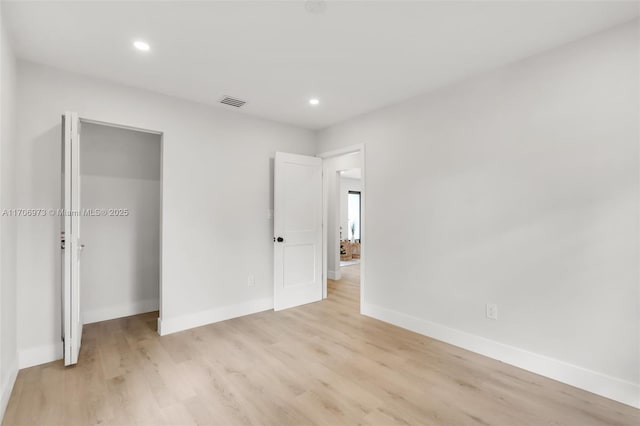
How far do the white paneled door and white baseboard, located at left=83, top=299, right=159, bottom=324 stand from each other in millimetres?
1692

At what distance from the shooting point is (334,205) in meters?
5.99

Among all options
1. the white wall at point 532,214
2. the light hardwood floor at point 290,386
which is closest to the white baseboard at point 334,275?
the white wall at point 532,214

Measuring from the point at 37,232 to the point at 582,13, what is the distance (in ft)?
14.8

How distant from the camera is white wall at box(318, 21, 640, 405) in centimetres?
211

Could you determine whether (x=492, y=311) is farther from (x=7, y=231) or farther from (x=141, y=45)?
(x=7, y=231)

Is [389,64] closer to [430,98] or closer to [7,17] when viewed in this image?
[430,98]

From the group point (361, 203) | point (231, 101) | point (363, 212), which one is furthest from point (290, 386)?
point (231, 101)

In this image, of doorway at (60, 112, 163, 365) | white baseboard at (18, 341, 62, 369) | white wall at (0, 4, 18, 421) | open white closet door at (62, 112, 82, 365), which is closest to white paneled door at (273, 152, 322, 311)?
doorway at (60, 112, 163, 365)

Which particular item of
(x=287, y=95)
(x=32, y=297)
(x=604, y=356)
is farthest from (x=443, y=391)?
(x=32, y=297)

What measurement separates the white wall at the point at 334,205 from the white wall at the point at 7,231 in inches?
175

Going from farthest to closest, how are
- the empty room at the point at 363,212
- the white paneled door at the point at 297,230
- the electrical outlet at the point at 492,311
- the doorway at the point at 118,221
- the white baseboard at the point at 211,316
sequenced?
1. the white paneled door at the point at 297,230
2. the doorway at the point at 118,221
3. the white baseboard at the point at 211,316
4. the electrical outlet at the point at 492,311
5. the empty room at the point at 363,212

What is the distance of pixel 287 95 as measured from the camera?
11.0 ft

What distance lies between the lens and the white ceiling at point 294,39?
6.43ft

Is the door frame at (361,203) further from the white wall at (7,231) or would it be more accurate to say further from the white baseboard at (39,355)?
the white wall at (7,231)
